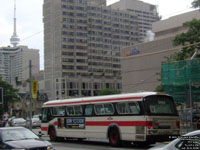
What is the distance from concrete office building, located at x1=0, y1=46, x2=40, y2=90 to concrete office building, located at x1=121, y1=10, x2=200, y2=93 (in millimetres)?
79022

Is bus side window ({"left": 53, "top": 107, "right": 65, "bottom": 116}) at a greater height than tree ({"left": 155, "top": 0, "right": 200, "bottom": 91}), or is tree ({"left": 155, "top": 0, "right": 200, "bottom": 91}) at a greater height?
tree ({"left": 155, "top": 0, "right": 200, "bottom": 91})

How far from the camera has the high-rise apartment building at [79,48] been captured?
119125 mm

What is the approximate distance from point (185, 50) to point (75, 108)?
15.1 m

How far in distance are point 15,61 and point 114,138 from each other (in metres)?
158

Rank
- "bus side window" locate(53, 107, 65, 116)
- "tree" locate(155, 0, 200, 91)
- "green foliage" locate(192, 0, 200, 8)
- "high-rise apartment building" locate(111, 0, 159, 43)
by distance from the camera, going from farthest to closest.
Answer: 1. "high-rise apartment building" locate(111, 0, 159, 43)
2. "tree" locate(155, 0, 200, 91)
3. "green foliage" locate(192, 0, 200, 8)
4. "bus side window" locate(53, 107, 65, 116)

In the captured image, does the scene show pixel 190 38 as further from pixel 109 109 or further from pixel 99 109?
pixel 109 109

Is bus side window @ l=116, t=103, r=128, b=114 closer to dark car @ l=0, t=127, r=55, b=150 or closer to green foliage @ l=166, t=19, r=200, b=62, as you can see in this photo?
dark car @ l=0, t=127, r=55, b=150

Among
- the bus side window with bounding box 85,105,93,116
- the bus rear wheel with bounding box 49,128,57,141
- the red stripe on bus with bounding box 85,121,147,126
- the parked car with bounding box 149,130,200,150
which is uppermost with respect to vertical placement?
the parked car with bounding box 149,130,200,150

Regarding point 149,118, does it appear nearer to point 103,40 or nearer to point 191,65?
point 191,65

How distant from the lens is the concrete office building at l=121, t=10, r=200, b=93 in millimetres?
81750

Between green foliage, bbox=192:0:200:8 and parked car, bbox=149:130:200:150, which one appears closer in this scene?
parked car, bbox=149:130:200:150

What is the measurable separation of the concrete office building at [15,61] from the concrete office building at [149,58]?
3111 inches

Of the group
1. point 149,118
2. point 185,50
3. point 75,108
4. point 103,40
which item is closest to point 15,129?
point 149,118

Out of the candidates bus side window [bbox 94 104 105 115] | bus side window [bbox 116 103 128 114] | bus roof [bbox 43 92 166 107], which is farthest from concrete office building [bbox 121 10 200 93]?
bus side window [bbox 116 103 128 114]
